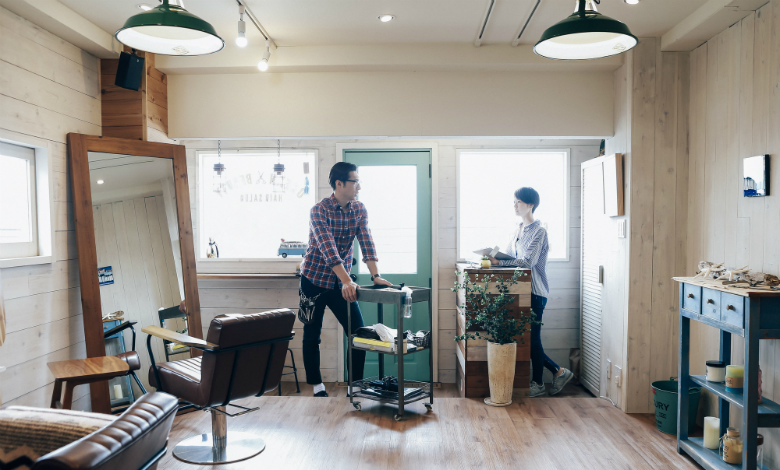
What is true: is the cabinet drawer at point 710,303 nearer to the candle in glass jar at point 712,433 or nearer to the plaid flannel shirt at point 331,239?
the candle in glass jar at point 712,433

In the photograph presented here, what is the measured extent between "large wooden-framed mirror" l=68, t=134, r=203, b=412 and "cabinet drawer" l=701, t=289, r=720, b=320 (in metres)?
3.17

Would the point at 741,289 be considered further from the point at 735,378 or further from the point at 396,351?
the point at 396,351

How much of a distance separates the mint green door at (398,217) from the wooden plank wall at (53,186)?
2272mm

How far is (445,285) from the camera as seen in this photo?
17.0 ft

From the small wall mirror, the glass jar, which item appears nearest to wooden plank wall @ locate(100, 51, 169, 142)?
the small wall mirror

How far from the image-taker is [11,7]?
9.45 feet

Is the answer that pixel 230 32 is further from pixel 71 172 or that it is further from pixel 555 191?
pixel 555 191

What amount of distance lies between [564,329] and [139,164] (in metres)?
3.84

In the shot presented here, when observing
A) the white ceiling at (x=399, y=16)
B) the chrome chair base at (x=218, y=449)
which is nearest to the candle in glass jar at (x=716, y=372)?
the white ceiling at (x=399, y=16)

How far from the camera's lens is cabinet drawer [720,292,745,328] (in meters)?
2.51

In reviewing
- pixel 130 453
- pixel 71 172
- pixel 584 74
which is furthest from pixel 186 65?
pixel 130 453

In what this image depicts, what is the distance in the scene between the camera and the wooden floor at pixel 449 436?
290cm

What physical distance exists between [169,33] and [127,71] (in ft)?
4.54

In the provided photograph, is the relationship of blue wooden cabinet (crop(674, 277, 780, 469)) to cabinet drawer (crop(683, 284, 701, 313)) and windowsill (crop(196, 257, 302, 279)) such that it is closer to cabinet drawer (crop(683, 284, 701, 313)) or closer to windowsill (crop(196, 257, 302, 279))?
cabinet drawer (crop(683, 284, 701, 313))
